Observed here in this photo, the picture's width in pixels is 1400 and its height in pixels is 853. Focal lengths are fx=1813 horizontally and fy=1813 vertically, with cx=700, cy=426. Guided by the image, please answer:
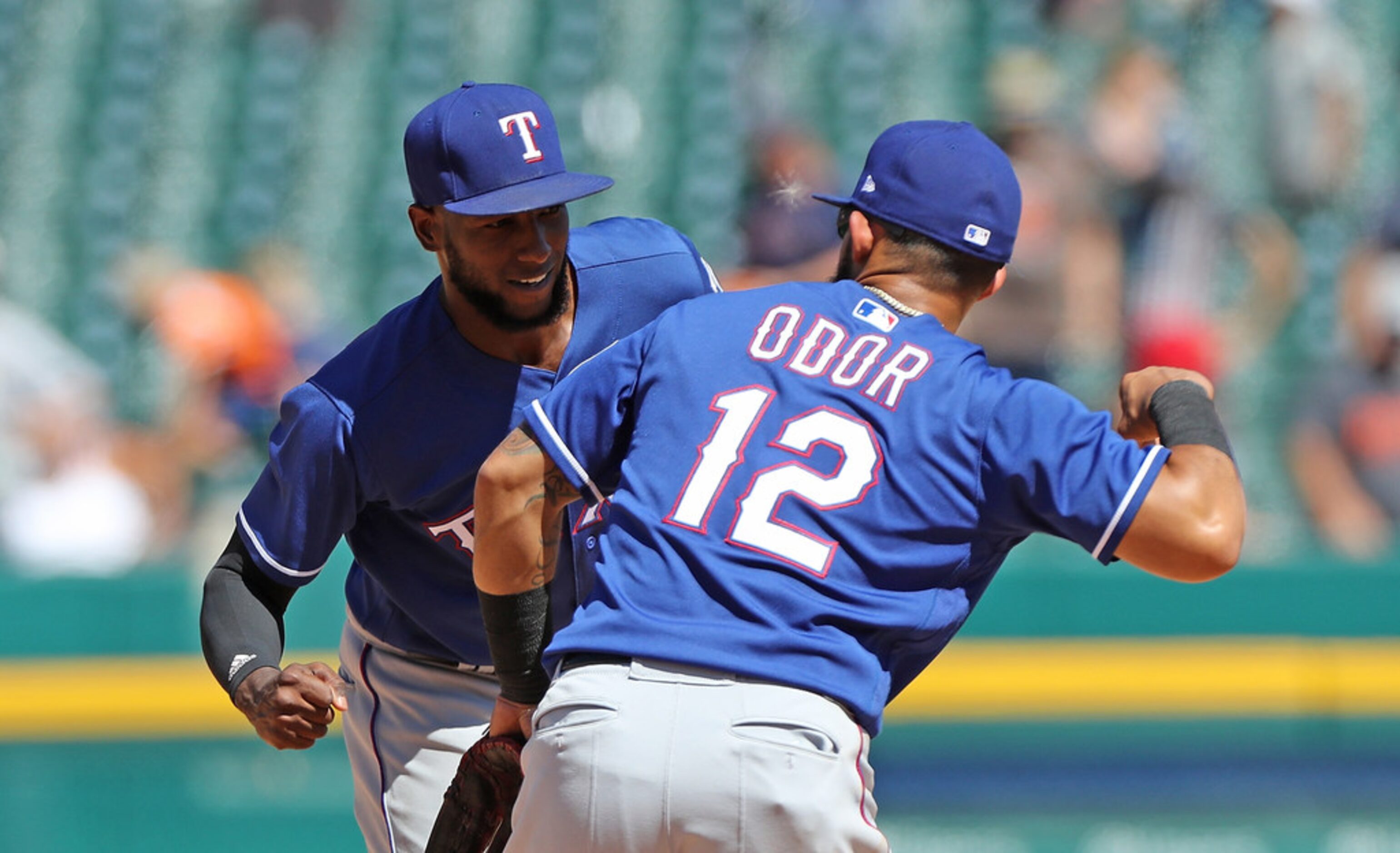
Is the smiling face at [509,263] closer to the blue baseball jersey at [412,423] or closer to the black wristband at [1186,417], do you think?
the blue baseball jersey at [412,423]

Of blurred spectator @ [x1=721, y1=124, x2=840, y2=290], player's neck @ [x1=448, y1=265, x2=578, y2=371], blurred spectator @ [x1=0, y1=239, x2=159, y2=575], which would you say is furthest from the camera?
blurred spectator @ [x1=721, y1=124, x2=840, y2=290]

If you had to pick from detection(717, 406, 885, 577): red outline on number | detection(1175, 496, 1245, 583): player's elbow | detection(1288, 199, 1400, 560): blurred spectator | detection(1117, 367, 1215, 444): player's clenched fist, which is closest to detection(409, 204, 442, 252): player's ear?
detection(717, 406, 885, 577): red outline on number

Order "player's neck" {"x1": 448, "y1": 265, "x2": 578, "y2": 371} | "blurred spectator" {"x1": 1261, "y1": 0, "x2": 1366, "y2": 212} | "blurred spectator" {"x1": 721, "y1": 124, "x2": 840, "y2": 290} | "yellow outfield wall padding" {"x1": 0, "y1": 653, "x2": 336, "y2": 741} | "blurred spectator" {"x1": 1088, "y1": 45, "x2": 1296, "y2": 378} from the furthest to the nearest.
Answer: "blurred spectator" {"x1": 1261, "y1": 0, "x2": 1366, "y2": 212}, "blurred spectator" {"x1": 1088, "y1": 45, "x2": 1296, "y2": 378}, "blurred spectator" {"x1": 721, "y1": 124, "x2": 840, "y2": 290}, "yellow outfield wall padding" {"x1": 0, "y1": 653, "x2": 336, "y2": 741}, "player's neck" {"x1": 448, "y1": 265, "x2": 578, "y2": 371}

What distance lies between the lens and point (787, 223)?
6.79 m

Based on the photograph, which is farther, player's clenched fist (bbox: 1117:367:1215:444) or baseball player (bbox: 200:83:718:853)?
baseball player (bbox: 200:83:718:853)

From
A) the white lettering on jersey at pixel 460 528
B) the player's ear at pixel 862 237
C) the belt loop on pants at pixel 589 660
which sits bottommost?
the white lettering on jersey at pixel 460 528

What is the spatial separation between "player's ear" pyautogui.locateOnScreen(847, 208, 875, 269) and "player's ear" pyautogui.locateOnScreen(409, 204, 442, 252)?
0.86 m

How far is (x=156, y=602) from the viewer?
6008 mm

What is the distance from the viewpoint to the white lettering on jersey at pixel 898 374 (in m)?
2.66

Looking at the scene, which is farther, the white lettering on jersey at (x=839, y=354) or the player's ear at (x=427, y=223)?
the player's ear at (x=427, y=223)

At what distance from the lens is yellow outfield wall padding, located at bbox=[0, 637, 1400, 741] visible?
19.0 ft

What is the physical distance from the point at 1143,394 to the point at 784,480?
2.05 feet

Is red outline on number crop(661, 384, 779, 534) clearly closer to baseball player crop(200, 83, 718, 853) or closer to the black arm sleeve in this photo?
baseball player crop(200, 83, 718, 853)

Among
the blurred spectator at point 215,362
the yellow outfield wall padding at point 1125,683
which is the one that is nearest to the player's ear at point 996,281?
the yellow outfield wall padding at point 1125,683
